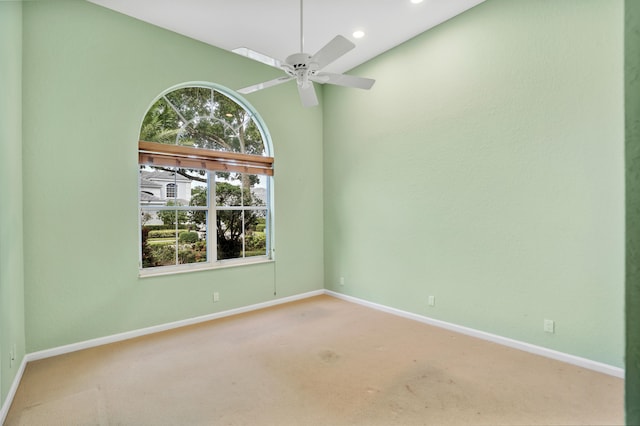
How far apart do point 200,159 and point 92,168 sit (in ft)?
3.67

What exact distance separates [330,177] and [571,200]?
311cm

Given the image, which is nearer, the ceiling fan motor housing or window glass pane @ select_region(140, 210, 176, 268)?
the ceiling fan motor housing

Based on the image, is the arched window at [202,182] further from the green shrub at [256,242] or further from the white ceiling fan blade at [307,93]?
the white ceiling fan blade at [307,93]

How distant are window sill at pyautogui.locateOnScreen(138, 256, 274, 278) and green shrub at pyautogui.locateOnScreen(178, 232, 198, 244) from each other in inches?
11.9

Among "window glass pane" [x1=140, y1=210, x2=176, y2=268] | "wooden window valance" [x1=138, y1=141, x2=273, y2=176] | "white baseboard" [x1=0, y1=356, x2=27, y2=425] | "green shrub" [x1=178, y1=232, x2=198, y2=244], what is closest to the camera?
"white baseboard" [x1=0, y1=356, x2=27, y2=425]

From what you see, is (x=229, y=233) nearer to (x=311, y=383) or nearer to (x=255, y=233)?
(x=255, y=233)

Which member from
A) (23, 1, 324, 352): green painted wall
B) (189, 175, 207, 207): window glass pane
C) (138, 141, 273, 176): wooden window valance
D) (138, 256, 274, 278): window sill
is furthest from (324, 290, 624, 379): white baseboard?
(189, 175, 207, 207): window glass pane

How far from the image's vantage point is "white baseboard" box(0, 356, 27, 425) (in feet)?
6.73

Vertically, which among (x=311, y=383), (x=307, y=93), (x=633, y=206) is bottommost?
(x=311, y=383)

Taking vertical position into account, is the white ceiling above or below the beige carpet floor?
above

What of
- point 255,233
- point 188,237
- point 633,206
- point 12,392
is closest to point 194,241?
point 188,237

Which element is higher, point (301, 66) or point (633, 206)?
point (301, 66)

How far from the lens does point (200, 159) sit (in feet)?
12.8

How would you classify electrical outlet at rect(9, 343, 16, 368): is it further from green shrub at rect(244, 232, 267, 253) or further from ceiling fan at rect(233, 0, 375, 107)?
ceiling fan at rect(233, 0, 375, 107)
